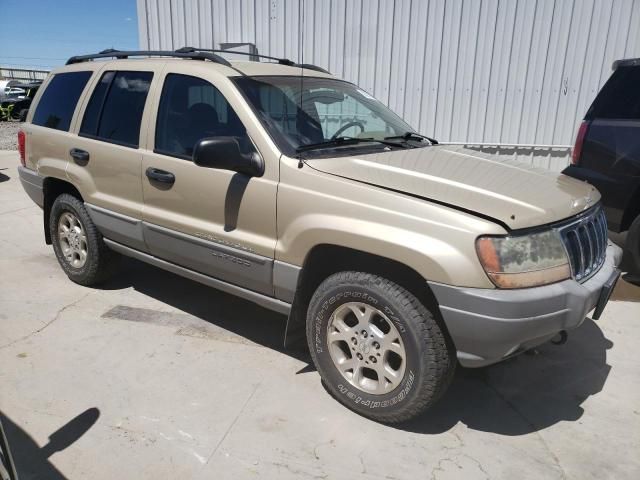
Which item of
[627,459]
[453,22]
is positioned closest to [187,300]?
[627,459]

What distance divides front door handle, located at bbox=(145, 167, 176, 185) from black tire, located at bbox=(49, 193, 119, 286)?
3.32 ft

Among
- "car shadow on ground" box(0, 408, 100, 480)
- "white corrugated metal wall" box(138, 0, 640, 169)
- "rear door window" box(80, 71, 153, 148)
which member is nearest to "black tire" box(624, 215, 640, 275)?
"white corrugated metal wall" box(138, 0, 640, 169)

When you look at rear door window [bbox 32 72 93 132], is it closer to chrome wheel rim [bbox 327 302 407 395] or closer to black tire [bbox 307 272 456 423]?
black tire [bbox 307 272 456 423]

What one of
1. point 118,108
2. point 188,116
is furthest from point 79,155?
point 188,116

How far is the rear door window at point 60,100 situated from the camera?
4.33m

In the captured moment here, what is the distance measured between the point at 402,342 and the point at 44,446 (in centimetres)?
185

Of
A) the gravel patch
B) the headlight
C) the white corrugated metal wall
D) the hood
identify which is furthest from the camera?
the gravel patch

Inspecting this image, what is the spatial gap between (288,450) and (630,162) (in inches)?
155

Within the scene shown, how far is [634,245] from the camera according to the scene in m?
4.77

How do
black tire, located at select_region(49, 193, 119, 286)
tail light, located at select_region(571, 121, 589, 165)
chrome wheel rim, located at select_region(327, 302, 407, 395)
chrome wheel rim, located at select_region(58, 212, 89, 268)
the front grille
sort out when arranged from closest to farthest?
the front grille < chrome wheel rim, located at select_region(327, 302, 407, 395) < black tire, located at select_region(49, 193, 119, 286) < chrome wheel rim, located at select_region(58, 212, 89, 268) < tail light, located at select_region(571, 121, 589, 165)

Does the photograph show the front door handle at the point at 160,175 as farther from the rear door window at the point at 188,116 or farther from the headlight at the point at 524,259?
the headlight at the point at 524,259

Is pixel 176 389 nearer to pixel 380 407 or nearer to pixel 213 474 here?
pixel 213 474

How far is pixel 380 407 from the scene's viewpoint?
2.75m

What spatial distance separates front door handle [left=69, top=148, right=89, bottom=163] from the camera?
406cm
